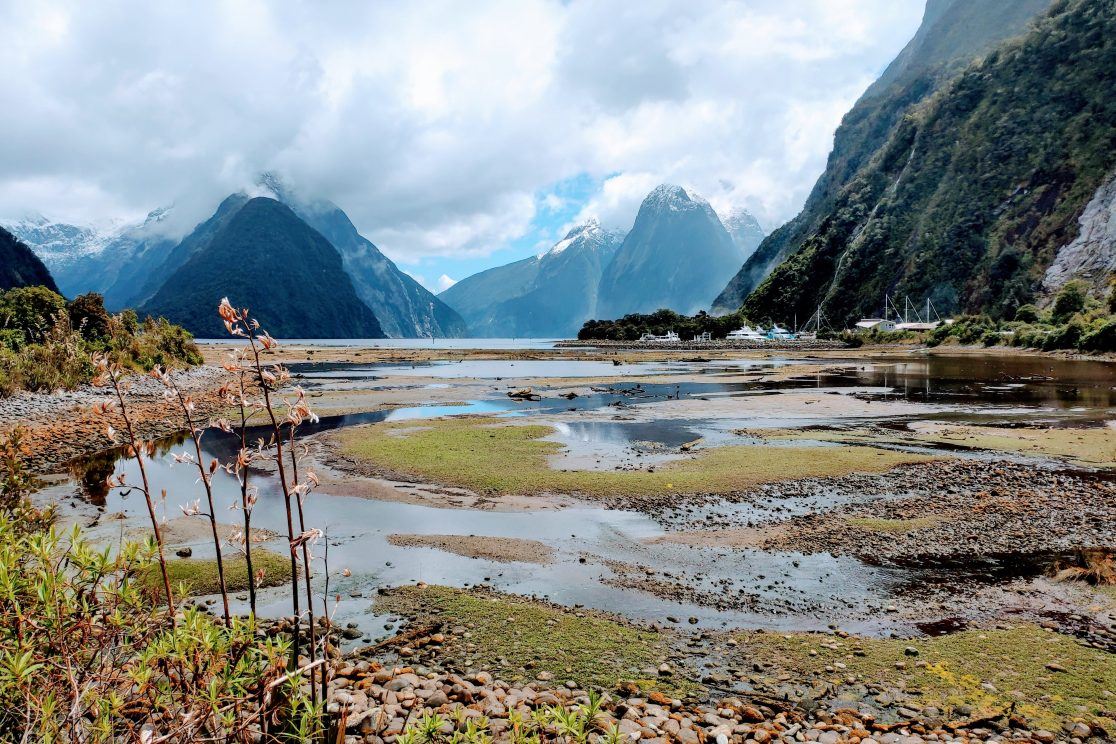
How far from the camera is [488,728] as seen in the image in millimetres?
6434

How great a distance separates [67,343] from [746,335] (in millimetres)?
176209

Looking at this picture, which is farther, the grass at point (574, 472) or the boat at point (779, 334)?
the boat at point (779, 334)

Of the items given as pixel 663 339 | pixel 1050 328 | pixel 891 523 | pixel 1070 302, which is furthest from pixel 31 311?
pixel 663 339

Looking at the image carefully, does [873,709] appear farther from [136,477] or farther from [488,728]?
[136,477]

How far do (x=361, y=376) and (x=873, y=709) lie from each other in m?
72.0

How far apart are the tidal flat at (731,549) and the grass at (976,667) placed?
40 mm

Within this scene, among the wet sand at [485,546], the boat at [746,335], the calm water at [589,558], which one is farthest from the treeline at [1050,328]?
the wet sand at [485,546]

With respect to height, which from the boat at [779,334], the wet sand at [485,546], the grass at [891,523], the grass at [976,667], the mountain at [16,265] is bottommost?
the grass at [891,523]

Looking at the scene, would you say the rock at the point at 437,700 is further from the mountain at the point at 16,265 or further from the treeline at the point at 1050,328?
the mountain at the point at 16,265

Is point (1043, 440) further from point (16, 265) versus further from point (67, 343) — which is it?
point (16, 265)

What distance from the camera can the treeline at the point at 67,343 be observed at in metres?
35.8

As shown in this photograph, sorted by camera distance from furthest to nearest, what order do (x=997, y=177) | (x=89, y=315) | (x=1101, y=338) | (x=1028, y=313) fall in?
1. (x=997, y=177)
2. (x=1028, y=313)
3. (x=1101, y=338)
4. (x=89, y=315)

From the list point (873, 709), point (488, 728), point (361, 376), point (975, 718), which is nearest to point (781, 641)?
point (873, 709)

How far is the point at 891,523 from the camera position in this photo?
15.4 meters
